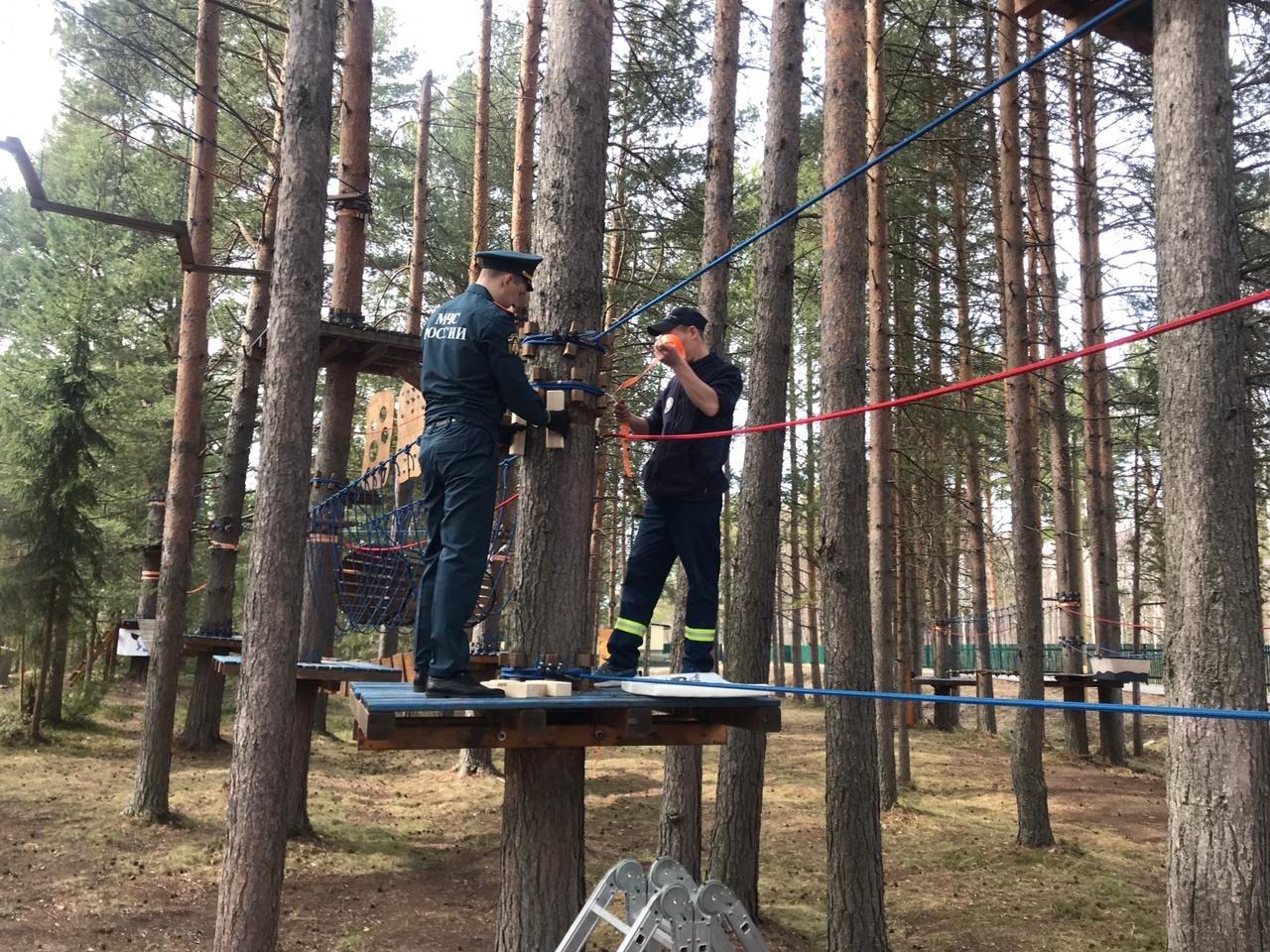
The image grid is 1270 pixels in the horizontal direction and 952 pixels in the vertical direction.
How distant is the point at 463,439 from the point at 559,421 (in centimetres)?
42

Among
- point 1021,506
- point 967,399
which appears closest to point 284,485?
point 1021,506

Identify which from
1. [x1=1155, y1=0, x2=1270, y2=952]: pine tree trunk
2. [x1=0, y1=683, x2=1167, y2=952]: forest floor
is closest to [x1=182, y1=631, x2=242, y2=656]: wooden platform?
[x1=0, y1=683, x2=1167, y2=952]: forest floor

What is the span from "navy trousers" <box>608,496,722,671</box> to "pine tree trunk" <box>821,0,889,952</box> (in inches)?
93.7

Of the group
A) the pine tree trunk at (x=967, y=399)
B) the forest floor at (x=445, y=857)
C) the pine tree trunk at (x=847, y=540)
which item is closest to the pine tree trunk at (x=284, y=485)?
the forest floor at (x=445, y=857)

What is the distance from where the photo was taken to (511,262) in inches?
137

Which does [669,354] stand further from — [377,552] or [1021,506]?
[1021,506]

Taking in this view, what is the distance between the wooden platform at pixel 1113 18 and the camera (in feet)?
14.5

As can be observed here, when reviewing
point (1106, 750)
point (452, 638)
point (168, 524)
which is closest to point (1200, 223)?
point (452, 638)

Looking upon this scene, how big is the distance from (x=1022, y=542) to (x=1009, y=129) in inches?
160

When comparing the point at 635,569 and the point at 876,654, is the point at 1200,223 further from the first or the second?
the point at 876,654

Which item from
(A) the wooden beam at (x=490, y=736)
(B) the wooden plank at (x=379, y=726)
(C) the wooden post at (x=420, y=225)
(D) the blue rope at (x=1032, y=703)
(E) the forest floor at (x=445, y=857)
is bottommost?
(E) the forest floor at (x=445, y=857)

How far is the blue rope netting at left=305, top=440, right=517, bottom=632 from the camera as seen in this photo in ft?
20.4

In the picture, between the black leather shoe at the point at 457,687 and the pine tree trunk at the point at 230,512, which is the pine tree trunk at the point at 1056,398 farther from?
the black leather shoe at the point at 457,687

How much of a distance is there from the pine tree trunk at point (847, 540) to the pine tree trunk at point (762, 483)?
1.02 ft
